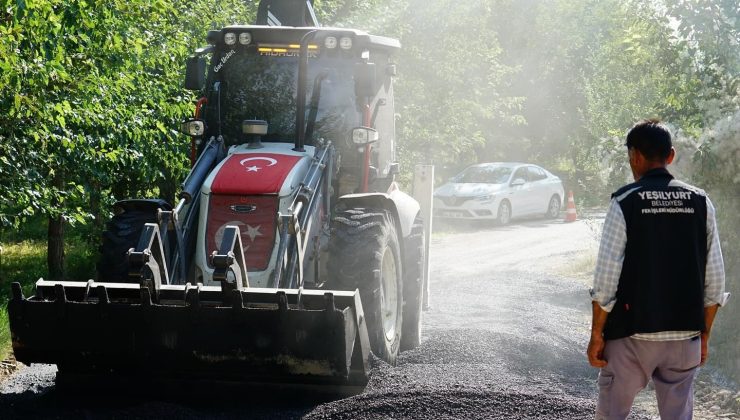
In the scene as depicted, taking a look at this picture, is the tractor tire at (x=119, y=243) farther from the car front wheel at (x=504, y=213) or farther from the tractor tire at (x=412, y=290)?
the car front wheel at (x=504, y=213)

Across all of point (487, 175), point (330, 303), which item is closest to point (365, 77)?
point (330, 303)

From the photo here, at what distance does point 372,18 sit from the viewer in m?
19.4

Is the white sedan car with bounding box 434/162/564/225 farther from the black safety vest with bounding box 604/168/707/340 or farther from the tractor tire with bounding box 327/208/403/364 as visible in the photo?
the black safety vest with bounding box 604/168/707/340

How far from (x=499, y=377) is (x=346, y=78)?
9.68 feet

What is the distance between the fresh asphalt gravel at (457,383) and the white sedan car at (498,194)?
10455mm

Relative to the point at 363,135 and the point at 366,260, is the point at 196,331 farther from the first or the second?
the point at 363,135

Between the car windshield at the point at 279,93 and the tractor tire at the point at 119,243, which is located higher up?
the car windshield at the point at 279,93

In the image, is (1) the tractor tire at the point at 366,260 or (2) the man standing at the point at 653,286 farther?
(1) the tractor tire at the point at 366,260

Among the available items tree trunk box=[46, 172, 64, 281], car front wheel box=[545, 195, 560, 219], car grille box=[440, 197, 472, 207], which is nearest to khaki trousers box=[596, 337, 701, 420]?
tree trunk box=[46, 172, 64, 281]

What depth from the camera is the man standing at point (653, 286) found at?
4.30 metres

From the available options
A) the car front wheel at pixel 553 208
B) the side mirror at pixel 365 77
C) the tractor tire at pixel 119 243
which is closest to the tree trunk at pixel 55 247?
the tractor tire at pixel 119 243

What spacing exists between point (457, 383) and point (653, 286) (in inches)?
116

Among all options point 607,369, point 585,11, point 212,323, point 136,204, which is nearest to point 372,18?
point 136,204

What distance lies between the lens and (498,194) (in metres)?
23.3
